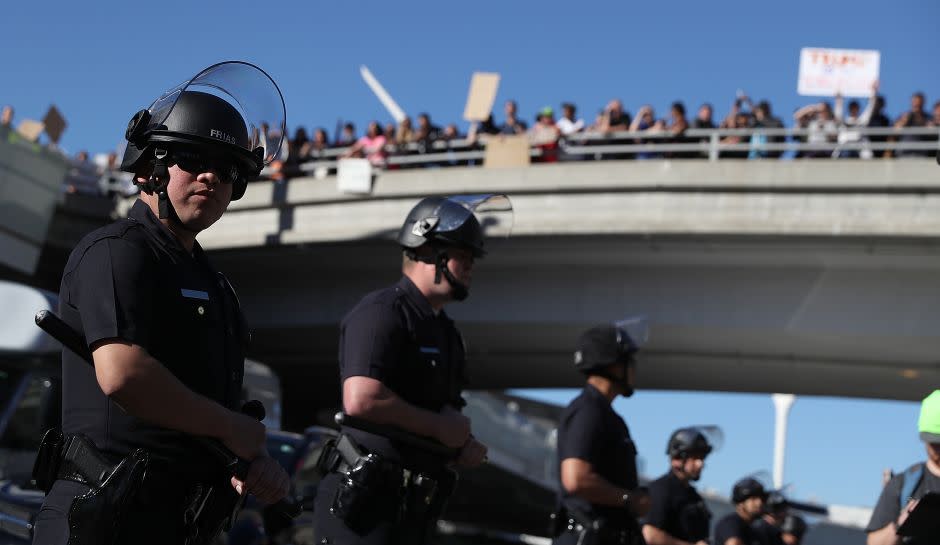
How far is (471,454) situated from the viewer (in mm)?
5129

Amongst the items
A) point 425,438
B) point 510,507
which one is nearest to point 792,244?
point 425,438

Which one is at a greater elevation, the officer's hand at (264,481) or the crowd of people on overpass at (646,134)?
the crowd of people on overpass at (646,134)

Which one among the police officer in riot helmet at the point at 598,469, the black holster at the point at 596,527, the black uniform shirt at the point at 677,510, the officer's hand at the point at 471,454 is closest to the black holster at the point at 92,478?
the officer's hand at the point at 471,454

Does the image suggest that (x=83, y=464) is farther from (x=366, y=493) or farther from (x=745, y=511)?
(x=745, y=511)

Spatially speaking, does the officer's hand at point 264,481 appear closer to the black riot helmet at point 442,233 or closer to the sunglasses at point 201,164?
the sunglasses at point 201,164

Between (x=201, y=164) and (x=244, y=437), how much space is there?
0.80 m

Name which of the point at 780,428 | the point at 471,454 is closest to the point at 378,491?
the point at 471,454

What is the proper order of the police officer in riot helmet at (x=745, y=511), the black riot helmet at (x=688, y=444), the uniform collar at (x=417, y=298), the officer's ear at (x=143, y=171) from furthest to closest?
the police officer in riot helmet at (x=745, y=511)
the black riot helmet at (x=688, y=444)
the uniform collar at (x=417, y=298)
the officer's ear at (x=143, y=171)

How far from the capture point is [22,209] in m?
23.5

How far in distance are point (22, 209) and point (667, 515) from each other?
18.1m

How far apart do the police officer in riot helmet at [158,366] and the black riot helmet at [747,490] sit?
9.37m

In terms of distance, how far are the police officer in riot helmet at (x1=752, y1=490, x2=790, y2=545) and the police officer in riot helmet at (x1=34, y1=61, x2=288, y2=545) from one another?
9444mm

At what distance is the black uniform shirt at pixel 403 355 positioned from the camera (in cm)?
496

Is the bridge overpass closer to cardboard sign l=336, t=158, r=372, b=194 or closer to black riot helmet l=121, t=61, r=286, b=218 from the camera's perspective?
cardboard sign l=336, t=158, r=372, b=194
